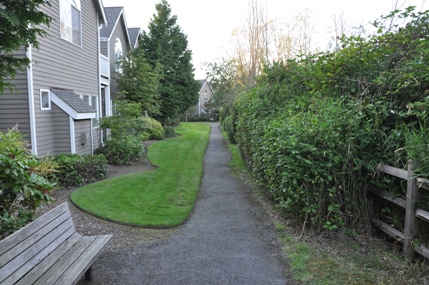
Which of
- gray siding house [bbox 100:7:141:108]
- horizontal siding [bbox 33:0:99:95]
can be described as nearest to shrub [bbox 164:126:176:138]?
gray siding house [bbox 100:7:141:108]

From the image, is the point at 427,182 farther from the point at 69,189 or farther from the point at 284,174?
the point at 69,189

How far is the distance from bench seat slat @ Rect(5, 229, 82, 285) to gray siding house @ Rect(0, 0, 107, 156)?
21.5ft

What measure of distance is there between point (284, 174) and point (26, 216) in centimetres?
Result: 366

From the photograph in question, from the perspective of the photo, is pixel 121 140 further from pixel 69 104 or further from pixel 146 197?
pixel 146 197

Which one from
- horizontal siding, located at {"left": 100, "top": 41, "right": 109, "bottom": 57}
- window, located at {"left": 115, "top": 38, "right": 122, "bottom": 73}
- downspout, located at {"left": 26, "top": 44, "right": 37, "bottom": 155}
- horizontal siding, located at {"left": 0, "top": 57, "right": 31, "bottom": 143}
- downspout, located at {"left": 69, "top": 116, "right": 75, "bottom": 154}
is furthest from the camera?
window, located at {"left": 115, "top": 38, "right": 122, "bottom": 73}

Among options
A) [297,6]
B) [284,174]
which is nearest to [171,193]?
[284,174]

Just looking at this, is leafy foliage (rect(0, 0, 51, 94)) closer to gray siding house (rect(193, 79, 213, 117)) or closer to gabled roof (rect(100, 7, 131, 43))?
gabled roof (rect(100, 7, 131, 43))

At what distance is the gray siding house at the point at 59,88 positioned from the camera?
9430mm

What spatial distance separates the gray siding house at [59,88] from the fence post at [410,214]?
28.4 ft

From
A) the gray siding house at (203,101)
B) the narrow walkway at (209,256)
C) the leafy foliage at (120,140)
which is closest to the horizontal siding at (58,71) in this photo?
the leafy foliage at (120,140)

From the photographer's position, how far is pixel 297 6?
2170cm

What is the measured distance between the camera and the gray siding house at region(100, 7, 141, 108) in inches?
704

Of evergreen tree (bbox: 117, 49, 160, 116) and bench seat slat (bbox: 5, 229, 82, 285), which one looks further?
evergreen tree (bbox: 117, 49, 160, 116)

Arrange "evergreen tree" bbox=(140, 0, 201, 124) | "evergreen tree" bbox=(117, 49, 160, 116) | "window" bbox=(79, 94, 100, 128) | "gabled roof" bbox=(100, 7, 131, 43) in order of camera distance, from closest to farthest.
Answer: "window" bbox=(79, 94, 100, 128) → "gabled roof" bbox=(100, 7, 131, 43) → "evergreen tree" bbox=(117, 49, 160, 116) → "evergreen tree" bbox=(140, 0, 201, 124)
